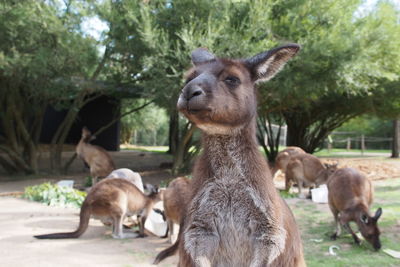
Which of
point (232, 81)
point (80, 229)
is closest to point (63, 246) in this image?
point (80, 229)

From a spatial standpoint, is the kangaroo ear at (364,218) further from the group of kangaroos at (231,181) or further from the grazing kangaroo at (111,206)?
the group of kangaroos at (231,181)

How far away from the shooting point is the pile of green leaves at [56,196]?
8.39 metres

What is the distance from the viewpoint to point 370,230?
217 inches

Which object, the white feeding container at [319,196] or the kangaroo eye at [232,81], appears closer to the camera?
the kangaroo eye at [232,81]

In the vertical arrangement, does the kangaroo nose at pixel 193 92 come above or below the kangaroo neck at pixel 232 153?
above

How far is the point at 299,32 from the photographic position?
10969 millimetres

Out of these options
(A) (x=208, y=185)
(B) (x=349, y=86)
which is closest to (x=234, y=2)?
(B) (x=349, y=86)

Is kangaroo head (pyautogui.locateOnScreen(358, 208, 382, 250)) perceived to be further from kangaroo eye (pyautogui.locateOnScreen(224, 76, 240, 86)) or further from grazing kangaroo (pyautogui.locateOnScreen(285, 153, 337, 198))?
grazing kangaroo (pyautogui.locateOnScreen(285, 153, 337, 198))

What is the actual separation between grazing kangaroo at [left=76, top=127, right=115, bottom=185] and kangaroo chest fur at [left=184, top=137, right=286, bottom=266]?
28.6 ft

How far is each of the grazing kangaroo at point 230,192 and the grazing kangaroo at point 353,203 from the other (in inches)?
132

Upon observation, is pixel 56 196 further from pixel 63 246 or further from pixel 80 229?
pixel 63 246

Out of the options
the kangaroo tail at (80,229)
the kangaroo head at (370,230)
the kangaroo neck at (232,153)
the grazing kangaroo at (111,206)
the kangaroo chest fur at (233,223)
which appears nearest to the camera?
the kangaroo chest fur at (233,223)

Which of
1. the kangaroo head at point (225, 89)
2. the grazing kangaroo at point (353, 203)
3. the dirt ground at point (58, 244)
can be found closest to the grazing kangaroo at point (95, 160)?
the dirt ground at point (58, 244)

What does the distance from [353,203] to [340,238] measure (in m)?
0.55
